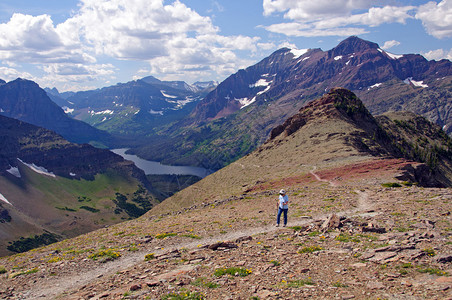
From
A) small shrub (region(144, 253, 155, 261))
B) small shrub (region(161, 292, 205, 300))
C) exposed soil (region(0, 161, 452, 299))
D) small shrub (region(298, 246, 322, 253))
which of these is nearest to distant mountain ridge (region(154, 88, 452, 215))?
exposed soil (region(0, 161, 452, 299))

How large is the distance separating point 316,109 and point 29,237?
178 meters

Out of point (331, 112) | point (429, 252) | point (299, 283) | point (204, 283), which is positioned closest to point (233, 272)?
point (204, 283)

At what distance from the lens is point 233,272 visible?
50.9 ft

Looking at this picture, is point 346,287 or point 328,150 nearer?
point 346,287

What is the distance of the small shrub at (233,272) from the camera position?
15.3m

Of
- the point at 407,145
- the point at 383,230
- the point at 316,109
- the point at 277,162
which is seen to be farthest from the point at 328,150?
the point at 383,230

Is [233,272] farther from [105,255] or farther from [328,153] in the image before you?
[328,153]

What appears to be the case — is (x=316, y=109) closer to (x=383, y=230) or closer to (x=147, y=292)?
(x=383, y=230)

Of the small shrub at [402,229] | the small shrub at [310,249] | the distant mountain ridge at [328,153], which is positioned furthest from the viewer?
the distant mountain ridge at [328,153]

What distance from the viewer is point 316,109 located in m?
126

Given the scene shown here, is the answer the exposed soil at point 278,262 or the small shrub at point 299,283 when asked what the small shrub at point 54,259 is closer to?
the exposed soil at point 278,262

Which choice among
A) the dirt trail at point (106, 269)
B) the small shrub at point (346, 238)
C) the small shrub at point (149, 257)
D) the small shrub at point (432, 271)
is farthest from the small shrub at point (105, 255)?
Result: the small shrub at point (432, 271)

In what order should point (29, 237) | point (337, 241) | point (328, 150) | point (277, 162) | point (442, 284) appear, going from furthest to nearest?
1. point (29, 237)
2. point (277, 162)
3. point (328, 150)
4. point (337, 241)
5. point (442, 284)

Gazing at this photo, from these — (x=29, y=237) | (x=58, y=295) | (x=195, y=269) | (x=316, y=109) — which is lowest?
(x=29, y=237)
